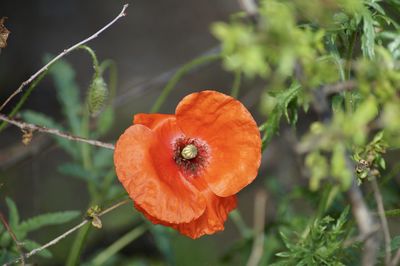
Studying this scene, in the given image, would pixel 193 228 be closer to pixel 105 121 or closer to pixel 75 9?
pixel 105 121

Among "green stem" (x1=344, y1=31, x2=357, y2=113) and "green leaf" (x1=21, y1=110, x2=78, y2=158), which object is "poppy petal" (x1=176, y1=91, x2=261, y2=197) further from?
"green leaf" (x1=21, y1=110, x2=78, y2=158)

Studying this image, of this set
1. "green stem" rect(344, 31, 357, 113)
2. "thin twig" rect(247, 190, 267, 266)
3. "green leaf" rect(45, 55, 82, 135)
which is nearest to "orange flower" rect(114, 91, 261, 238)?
"green stem" rect(344, 31, 357, 113)

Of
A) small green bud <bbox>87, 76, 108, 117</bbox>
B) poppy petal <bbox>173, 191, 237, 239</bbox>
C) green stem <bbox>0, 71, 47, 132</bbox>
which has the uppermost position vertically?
green stem <bbox>0, 71, 47, 132</bbox>

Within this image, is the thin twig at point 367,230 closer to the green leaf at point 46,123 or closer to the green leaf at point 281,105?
the green leaf at point 281,105

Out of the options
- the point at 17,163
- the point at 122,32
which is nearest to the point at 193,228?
the point at 17,163

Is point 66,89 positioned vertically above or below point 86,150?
above

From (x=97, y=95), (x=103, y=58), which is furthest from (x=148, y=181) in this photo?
(x=103, y=58)

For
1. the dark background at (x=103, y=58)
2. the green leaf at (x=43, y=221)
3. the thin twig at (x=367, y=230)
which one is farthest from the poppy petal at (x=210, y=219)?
the dark background at (x=103, y=58)

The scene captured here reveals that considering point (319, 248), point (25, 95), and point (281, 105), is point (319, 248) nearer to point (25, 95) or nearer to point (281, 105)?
point (281, 105)
